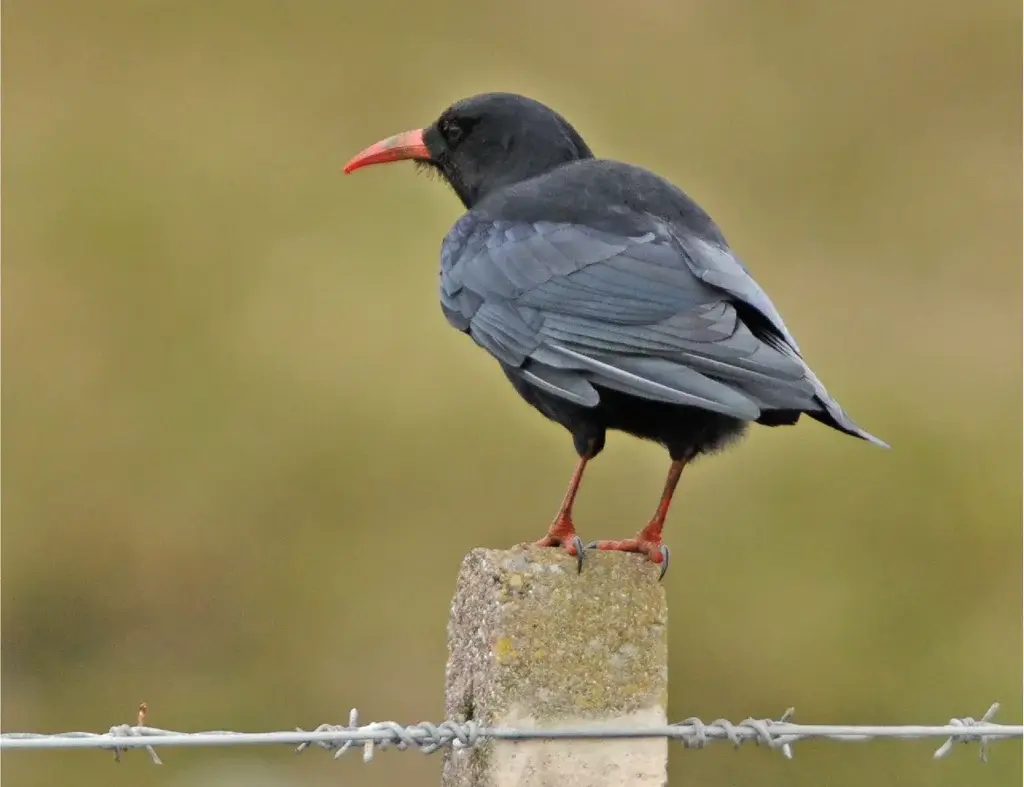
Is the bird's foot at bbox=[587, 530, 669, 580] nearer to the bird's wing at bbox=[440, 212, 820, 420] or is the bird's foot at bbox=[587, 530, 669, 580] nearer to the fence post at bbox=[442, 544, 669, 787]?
the bird's wing at bbox=[440, 212, 820, 420]

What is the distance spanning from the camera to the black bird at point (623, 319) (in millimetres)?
4668

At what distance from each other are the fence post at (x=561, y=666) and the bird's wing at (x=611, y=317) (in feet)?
2.90

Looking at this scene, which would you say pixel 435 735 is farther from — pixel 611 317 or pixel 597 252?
pixel 597 252

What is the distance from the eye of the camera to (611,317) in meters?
5.02

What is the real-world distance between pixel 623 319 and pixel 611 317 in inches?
1.9

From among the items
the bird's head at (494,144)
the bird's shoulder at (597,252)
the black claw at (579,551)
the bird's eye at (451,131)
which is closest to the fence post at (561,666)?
the black claw at (579,551)

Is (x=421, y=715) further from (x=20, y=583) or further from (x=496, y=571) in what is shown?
(x=496, y=571)

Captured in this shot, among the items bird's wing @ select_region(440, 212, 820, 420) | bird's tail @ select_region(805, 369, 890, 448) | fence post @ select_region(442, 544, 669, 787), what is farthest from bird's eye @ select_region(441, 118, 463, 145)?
fence post @ select_region(442, 544, 669, 787)

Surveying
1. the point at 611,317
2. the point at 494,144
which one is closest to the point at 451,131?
the point at 494,144

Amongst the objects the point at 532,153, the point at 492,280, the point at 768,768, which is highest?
the point at 532,153

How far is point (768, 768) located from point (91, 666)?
169 inches

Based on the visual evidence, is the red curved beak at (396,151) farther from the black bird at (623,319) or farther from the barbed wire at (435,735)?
the barbed wire at (435,735)

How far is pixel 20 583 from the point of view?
468 inches

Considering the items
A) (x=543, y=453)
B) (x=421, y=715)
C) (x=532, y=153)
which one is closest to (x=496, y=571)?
(x=532, y=153)
